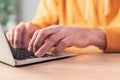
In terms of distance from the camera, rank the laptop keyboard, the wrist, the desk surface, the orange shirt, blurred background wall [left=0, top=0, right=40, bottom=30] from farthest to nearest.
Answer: blurred background wall [left=0, top=0, right=40, bottom=30] → the orange shirt → the wrist → the laptop keyboard → the desk surface

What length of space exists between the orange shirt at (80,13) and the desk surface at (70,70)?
360 mm

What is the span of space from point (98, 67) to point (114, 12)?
23.0 inches

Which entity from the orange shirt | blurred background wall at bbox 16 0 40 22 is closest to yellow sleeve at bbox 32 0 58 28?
the orange shirt

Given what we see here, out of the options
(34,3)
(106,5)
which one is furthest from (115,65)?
(34,3)

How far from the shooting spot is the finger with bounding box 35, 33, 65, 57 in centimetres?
75

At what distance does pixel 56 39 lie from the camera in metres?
0.80

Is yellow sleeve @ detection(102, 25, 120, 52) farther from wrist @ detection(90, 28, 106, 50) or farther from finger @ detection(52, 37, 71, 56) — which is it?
finger @ detection(52, 37, 71, 56)

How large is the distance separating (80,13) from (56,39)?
0.57 metres

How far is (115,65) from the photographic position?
71 cm

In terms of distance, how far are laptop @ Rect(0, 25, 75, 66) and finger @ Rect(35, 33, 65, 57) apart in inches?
0.6

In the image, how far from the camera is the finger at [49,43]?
75 cm

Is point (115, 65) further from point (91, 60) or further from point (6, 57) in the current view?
point (6, 57)

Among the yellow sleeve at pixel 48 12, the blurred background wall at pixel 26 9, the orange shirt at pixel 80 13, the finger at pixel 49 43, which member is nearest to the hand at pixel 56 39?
the finger at pixel 49 43

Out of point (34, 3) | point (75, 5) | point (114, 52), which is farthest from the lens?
point (34, 3)
